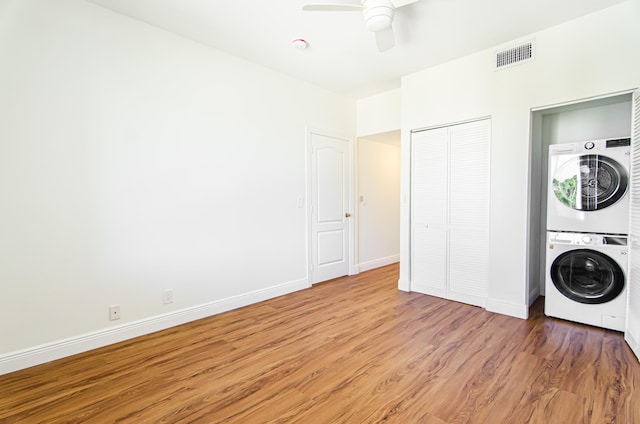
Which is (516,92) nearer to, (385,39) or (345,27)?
(385,39)

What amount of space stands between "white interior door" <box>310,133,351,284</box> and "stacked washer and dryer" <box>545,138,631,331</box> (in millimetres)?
2503

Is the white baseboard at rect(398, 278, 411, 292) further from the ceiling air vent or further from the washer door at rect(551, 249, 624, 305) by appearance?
the ceiling air vent

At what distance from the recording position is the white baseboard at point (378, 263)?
499 centimetres

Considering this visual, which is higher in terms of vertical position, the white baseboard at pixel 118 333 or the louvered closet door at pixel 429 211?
the louvered closet door at pixel 429 211

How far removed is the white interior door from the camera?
13.9ft

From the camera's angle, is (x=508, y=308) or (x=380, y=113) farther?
(x=380, y=113)

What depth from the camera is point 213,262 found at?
319cm

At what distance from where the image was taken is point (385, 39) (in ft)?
9.04

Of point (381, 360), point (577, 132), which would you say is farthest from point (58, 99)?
point (577, 132)

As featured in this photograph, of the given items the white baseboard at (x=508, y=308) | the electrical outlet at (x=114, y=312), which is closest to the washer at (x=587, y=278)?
the white baseboard at (x=508, y=308)

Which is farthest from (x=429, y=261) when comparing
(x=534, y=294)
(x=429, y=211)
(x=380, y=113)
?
(x=380, y=113)

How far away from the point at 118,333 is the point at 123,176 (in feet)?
4.37

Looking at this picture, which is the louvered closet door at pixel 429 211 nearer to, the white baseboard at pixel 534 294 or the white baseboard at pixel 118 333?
the white baseboard at pixel 534 294

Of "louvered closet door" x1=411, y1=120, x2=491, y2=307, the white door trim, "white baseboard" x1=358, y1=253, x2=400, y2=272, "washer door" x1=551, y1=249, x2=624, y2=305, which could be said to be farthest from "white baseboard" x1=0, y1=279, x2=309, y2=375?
"washer door" x1=551, y1=249, x2=624, y2=305
